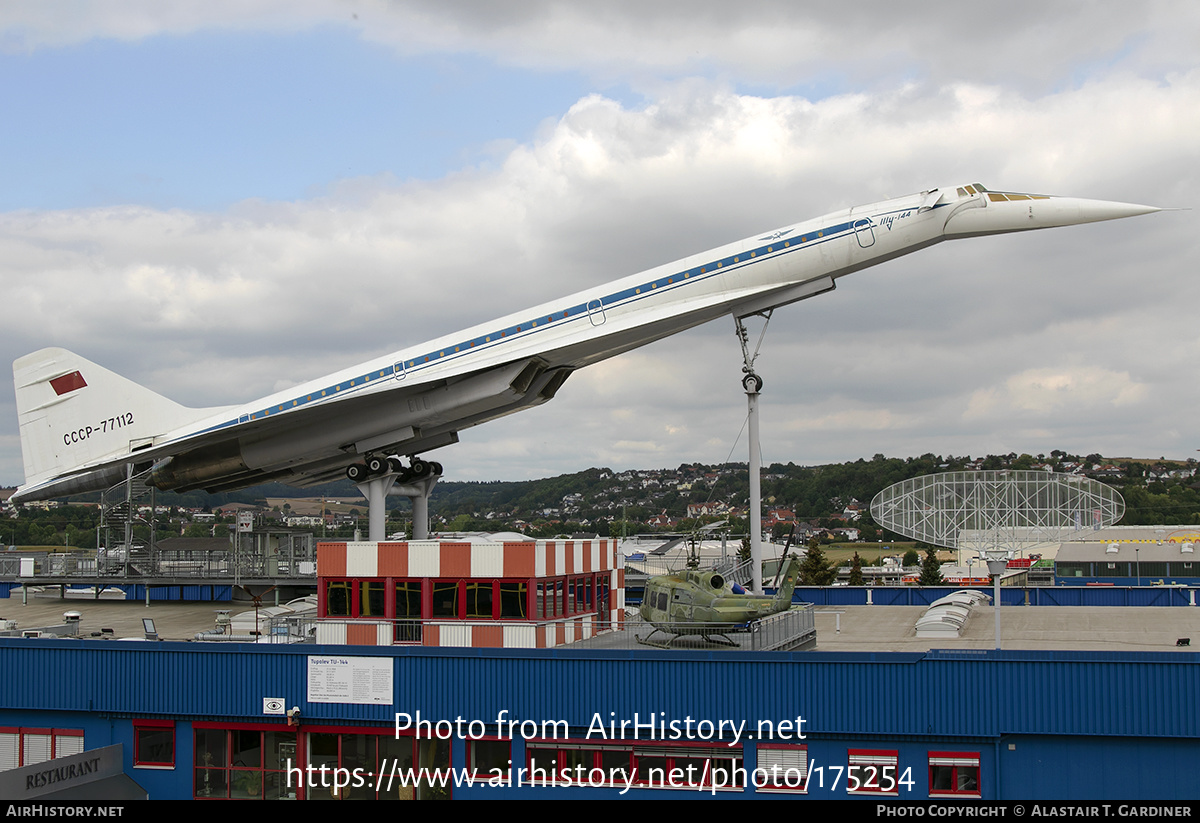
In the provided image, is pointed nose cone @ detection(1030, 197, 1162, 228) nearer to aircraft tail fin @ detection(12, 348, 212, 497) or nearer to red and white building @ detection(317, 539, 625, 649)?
red and white building @ detection(317, 539, 625, 649)

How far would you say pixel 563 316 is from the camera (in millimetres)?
23156

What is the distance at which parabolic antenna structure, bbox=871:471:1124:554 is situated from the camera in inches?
1924

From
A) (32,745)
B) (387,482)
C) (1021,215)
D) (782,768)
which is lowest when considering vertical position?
(32,745)

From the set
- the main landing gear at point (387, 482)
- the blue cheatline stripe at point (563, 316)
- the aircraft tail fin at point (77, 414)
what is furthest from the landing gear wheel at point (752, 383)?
the aircraft tail fin at point (77, 414)

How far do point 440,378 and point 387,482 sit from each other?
4126 mm

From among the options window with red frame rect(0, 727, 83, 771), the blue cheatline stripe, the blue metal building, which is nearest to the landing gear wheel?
the blue cheatline stripe

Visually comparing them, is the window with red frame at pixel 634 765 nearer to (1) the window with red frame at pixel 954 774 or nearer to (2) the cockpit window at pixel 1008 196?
(1) the window with red frame at pixel 954 774

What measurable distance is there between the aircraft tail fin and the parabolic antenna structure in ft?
122

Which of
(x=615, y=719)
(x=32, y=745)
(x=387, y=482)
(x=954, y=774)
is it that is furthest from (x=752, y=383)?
(x=32, y=745)

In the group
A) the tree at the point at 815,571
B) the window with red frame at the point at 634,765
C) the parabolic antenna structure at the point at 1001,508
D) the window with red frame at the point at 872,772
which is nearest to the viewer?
the window with red frame at the point at 872,772

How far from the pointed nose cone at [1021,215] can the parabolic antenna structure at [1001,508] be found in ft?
99.2

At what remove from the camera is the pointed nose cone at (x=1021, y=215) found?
802 inches

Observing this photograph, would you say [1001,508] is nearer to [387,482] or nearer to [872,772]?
[387,482]
